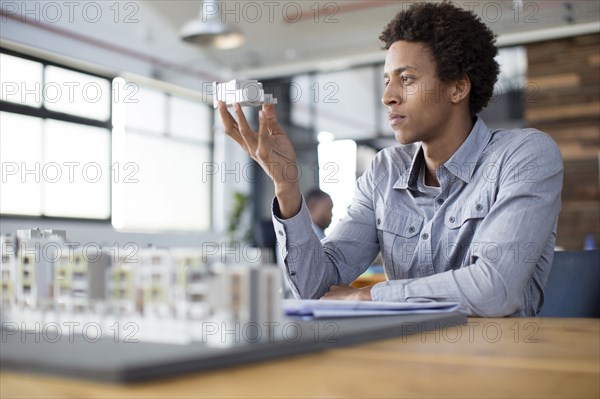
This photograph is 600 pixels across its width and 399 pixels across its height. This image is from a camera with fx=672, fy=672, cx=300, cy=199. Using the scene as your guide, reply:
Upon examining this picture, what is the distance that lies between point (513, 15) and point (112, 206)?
4999mm

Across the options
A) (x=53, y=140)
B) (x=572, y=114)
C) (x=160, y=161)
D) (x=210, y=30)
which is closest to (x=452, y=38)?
(x=210, y=30)

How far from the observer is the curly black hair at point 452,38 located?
1646 millimetres

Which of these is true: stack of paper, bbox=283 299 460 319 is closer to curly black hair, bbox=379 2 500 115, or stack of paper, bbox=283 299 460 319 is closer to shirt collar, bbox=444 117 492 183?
shirt collar, bbox=444 117 492 183

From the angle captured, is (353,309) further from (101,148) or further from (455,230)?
(101,148)

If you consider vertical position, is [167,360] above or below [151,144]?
below

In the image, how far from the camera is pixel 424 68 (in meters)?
1.65

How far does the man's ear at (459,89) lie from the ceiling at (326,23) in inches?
185

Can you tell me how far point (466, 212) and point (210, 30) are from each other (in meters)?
3.79

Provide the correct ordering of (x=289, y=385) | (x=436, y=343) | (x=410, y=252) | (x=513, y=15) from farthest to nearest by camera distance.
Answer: (x=513, y=15)
(x=410, y=252)
(x=436, y=343)
(x=289, y=385)

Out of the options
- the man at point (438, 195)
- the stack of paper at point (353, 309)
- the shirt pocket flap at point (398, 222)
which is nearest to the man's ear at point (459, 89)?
the man at point (438, 195)

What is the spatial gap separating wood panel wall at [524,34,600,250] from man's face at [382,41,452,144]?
221 inches

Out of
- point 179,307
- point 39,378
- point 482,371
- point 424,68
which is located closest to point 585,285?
point 424,68

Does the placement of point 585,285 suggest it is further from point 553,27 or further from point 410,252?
point 553,27

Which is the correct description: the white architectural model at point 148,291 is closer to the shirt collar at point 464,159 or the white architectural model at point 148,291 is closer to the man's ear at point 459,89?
the shirt collar at point 464,159
